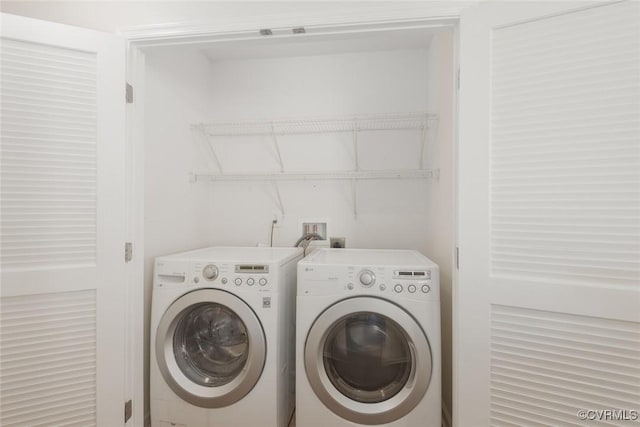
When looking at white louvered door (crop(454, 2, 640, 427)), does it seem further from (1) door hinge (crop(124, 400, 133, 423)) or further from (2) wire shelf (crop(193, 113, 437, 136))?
(1) door hinge (crop(124, 400, 133, 423))

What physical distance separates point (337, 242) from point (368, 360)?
92 cm

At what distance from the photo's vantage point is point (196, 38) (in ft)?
4.28

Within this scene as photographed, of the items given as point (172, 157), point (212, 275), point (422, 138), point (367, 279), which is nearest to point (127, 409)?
point (212, 275)

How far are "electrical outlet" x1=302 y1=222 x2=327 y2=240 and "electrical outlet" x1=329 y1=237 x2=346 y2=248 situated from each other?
6 cm

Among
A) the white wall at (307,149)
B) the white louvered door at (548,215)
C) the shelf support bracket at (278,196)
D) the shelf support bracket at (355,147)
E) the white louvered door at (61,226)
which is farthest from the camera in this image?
the shelf support bracket at (278,196)

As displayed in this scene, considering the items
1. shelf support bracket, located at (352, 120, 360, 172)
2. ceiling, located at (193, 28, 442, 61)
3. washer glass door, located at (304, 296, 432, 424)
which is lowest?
washer glass door, located at (304, 296, 432, 424)

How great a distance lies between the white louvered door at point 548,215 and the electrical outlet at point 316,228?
120 centimetres

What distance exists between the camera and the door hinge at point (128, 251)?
130 centimetres

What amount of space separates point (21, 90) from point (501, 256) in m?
2.01

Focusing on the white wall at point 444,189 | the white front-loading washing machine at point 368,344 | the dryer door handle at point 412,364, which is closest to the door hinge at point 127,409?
the white front-loading washing machine at point 368,344

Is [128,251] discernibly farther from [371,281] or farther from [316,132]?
[316,132]

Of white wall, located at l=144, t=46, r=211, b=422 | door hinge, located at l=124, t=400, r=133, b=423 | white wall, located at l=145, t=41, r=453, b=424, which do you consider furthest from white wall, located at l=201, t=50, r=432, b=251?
door hinge, located at l=124, t=400, r=133, b=423

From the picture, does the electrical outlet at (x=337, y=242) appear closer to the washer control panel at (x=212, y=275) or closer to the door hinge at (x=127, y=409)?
the washer control panel at (x=212, y=275)

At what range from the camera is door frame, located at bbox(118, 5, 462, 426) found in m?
1.17
